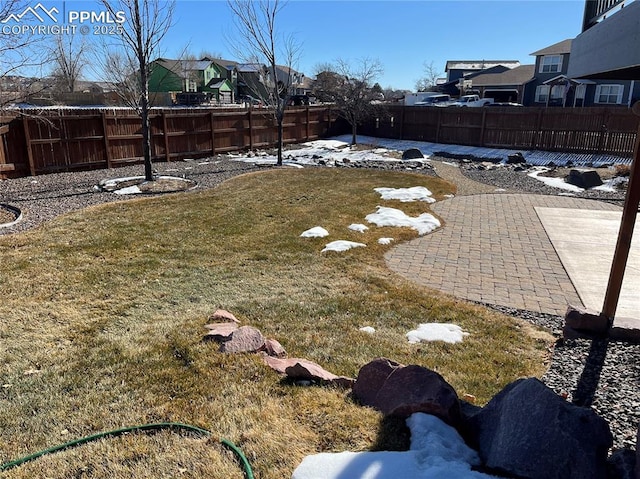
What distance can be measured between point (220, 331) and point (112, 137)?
13204 millimetres

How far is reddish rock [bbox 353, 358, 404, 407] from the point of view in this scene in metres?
3.07

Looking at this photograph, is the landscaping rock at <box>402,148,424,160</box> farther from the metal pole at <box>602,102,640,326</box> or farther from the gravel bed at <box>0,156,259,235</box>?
the metal pole at <box>602,102,640,326</box>

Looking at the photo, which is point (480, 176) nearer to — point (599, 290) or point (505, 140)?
point (505, 140)

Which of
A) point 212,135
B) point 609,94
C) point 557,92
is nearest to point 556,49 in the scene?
point 557,92

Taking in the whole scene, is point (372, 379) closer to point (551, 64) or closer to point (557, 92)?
point (557, 92)

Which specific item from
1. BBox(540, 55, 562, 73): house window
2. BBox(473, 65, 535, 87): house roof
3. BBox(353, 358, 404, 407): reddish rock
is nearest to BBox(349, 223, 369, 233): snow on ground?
BBox(353, 358, 404, 407): reddish rock

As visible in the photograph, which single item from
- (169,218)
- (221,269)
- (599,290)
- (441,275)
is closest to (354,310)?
(441,275)

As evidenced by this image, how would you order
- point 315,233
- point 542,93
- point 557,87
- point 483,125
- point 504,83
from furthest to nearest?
1. point 504,83
2. point 542,93
3. point 557,87
4. point 483,125
5. point 315,233

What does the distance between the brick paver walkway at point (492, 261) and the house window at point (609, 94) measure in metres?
23.6

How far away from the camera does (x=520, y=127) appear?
19.6 m

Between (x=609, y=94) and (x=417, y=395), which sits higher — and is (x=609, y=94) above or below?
above

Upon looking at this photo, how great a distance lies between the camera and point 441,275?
639 centimetres

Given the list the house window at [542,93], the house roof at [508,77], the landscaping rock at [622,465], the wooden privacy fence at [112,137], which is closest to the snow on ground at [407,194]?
the wooden privacy fence at [112,137]

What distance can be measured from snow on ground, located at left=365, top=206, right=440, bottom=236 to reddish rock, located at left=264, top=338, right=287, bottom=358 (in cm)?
506
